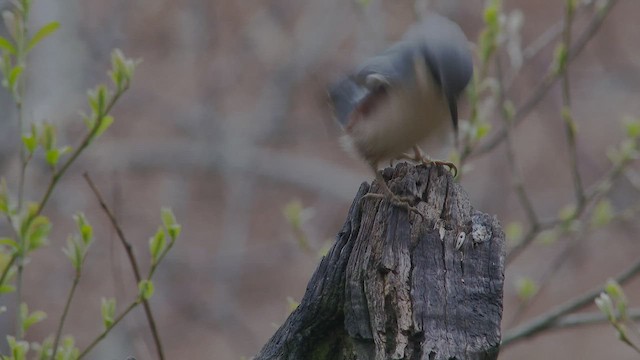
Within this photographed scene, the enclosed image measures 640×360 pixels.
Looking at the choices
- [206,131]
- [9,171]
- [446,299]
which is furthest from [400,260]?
[206,131]

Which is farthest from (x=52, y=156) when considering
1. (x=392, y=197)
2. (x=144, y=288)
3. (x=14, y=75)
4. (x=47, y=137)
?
(x=392, y=197)

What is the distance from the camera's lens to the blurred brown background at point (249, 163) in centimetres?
504

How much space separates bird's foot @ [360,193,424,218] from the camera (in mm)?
1389

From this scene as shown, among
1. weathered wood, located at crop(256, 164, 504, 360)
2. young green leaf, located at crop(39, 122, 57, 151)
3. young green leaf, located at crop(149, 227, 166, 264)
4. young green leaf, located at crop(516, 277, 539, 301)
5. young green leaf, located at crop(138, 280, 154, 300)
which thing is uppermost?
young green leaf, located at crop(516, 277, 539, 301)

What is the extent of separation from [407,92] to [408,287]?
63 cm

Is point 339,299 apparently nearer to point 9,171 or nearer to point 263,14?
point 9,171

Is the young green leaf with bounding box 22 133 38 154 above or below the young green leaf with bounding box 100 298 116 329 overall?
above

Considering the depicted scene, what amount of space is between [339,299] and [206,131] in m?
3.76

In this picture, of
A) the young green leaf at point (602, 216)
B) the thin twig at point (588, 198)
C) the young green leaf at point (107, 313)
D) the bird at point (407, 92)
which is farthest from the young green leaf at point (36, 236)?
the young green leaf at point (602, 216)

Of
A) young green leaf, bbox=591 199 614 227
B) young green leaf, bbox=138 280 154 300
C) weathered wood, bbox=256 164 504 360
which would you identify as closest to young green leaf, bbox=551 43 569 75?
young green leaf, bbox=591 199 614 227

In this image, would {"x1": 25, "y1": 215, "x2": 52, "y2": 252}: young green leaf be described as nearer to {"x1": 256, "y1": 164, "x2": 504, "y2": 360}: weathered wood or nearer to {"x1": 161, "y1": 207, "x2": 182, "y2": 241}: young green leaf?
{"x1": 161, "y1": 207, "x2": 182, "y2": 241}: young green leaf

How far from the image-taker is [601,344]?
5.75 meters

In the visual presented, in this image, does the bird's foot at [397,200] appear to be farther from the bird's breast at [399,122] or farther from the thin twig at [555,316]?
the thin twig at [555,316]

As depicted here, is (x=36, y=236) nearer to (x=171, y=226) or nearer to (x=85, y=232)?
(x=85, y=232)
